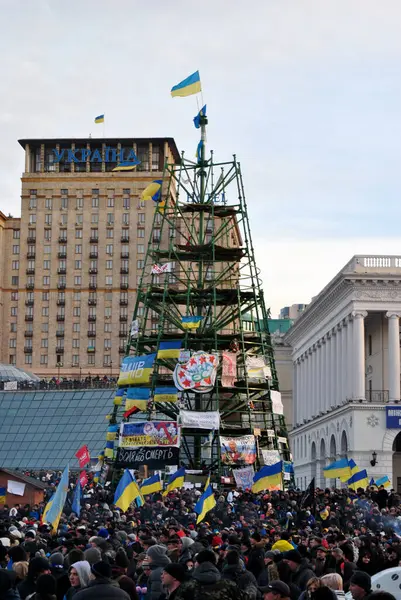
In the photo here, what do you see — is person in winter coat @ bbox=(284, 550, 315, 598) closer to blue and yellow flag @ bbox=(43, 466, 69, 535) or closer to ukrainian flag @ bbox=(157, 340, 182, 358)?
blue and yellow flag @ bbox=(43, 466, 69, 535)

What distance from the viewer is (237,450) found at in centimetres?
5572

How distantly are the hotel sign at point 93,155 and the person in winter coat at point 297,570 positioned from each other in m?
151

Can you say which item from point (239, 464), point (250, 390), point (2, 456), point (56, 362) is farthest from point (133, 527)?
point (56, 362)

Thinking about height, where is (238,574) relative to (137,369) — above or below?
below

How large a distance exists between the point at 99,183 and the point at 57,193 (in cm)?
566

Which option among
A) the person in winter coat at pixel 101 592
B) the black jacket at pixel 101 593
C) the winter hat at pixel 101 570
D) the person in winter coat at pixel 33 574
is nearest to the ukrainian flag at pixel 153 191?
the person in winter coat at pixel 33 574

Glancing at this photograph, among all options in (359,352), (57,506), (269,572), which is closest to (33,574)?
(269,572)

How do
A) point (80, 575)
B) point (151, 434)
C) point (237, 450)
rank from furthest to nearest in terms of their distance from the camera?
1. point (151, 434)
2. point (237, 450)
3. point (80, 575)

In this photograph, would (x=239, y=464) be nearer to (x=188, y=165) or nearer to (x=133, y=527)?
(x=188, y=165)

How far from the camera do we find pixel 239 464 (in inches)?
2201

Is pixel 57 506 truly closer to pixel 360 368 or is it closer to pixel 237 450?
pixel 237 450

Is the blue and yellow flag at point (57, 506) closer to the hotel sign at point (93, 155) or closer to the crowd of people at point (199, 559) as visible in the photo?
the crowd of people at point (199, 559)

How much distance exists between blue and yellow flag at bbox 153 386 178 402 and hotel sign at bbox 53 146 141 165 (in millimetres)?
111224

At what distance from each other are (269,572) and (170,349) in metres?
40.7
